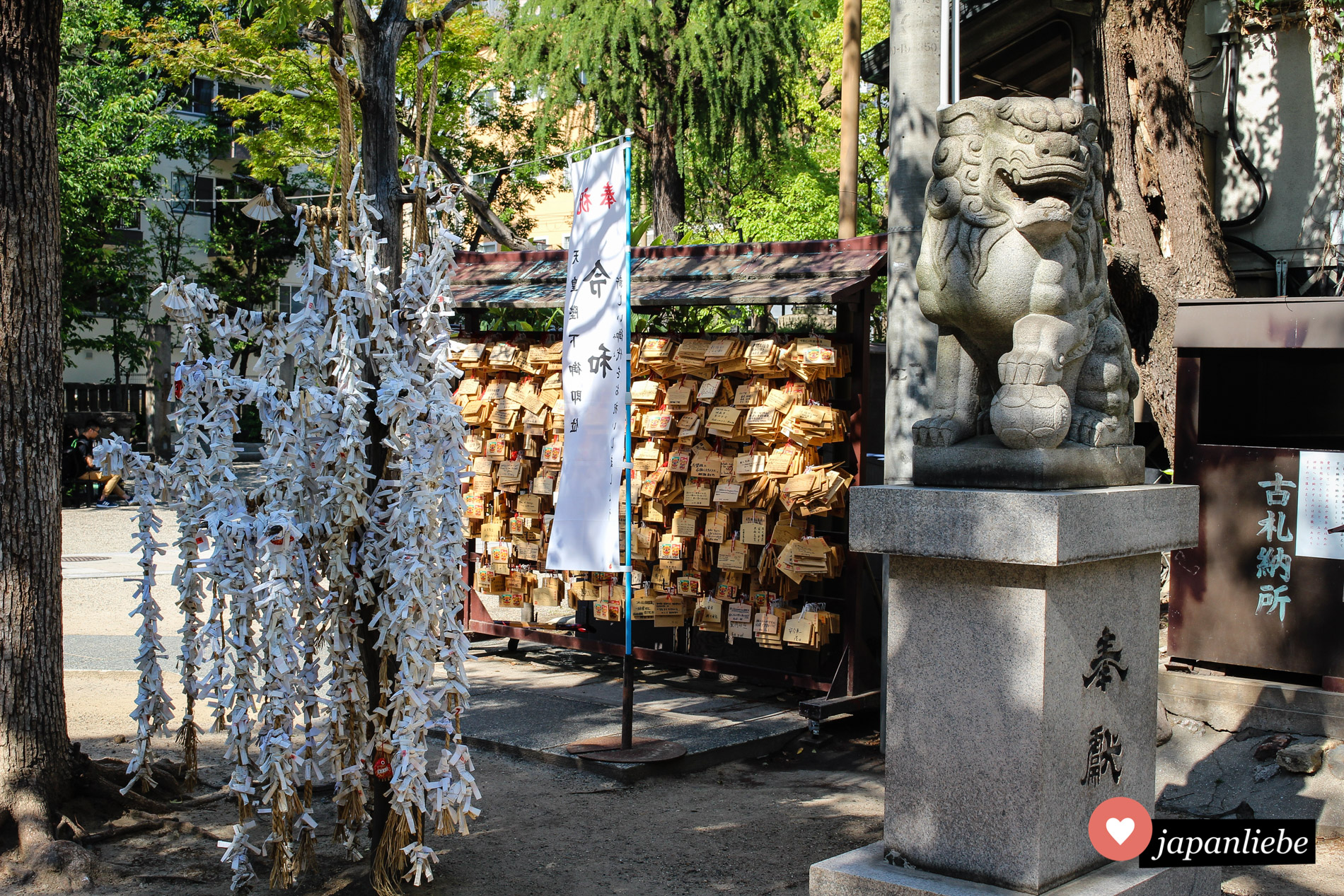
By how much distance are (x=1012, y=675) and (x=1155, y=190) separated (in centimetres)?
689

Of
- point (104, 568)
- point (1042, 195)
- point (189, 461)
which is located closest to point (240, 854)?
point (189, 461)

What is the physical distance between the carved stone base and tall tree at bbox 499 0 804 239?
1473cm

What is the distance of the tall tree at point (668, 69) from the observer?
61.1 feet

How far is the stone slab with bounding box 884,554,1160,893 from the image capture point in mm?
4113

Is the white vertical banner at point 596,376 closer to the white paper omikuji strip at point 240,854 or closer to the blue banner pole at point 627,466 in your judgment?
the blue banner pole at point 627,466

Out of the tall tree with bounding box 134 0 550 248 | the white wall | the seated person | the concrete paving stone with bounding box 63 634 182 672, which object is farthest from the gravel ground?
the seated person

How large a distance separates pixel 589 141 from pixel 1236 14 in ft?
35.3

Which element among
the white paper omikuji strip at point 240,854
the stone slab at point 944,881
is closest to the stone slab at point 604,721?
the white paper omikuji strip at point 240,854

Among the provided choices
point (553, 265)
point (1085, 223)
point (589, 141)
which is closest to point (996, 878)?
point (1085, 223)

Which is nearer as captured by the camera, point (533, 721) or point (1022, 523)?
point (1022, 523)

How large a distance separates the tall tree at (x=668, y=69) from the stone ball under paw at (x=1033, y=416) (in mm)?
14923

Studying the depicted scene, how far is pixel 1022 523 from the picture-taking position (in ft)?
13.2

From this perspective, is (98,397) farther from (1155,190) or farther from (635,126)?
(1155,190)

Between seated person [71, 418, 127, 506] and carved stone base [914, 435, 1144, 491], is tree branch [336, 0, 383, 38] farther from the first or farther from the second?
seated person [71, 418, 127, 506]
